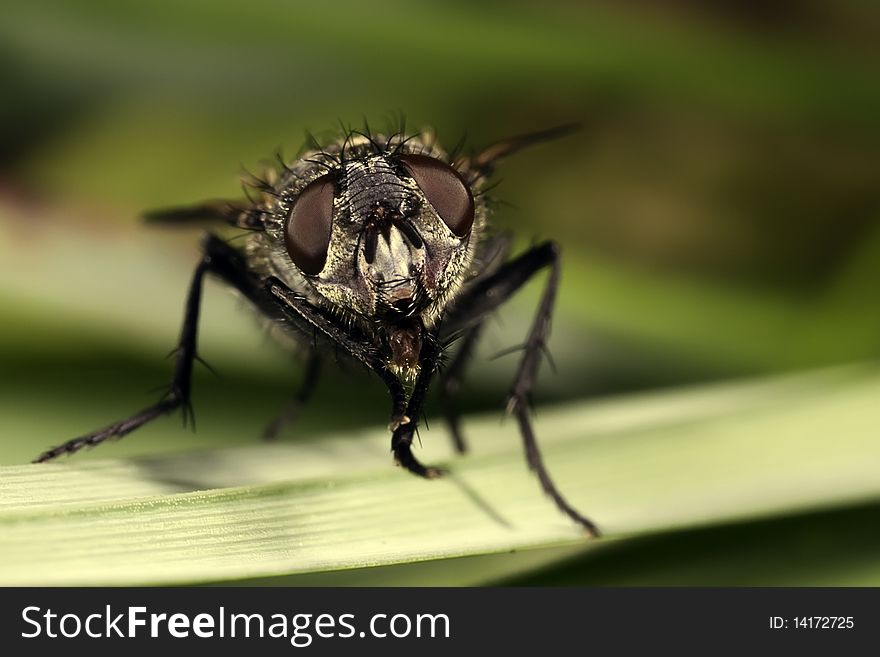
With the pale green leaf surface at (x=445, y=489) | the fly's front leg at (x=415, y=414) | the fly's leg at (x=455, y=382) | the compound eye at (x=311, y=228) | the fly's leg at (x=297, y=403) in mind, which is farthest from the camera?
the fly's leg at (x=297, y=403)

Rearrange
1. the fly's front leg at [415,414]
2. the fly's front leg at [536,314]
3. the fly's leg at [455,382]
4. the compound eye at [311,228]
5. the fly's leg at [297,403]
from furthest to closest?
1. the fly's leg at [297,403]
2. the fly's leg at [455,382]
3. the fly's front leg at [536,314]
4. the compound eye at [311,228]
5. the fly's front leg at [415,414]

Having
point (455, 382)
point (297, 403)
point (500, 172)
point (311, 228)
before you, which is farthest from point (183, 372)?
point (500, 172)

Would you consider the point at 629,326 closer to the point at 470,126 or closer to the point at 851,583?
the point at 851,583

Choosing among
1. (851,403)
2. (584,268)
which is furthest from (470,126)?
(851,403)

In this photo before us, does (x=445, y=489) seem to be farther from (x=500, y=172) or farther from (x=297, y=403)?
(x=500, y=172)

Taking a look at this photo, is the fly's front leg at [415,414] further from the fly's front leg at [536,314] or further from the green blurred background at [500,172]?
the green blurred background at [500,172]

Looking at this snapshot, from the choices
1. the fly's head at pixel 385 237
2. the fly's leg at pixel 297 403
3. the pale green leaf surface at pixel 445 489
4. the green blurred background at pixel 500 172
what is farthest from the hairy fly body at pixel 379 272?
the green blurred background at pixel 500 172
